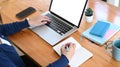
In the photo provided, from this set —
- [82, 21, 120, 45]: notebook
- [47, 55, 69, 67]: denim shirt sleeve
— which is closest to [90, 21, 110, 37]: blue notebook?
[82, 21, 120, 45]: notebook

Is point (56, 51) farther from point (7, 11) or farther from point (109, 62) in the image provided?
point (7, 11)

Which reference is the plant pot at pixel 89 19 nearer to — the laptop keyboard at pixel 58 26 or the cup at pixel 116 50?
the laptop keyboard at pixel 58 26

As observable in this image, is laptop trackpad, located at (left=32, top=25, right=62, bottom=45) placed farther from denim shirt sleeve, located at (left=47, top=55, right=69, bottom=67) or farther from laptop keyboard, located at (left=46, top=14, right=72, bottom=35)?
denim shirt sleeve, located at (left=47, top=55, right=69, bottom=67)

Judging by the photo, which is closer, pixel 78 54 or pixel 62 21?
pixel 78 54

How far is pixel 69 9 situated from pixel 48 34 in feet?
0.73

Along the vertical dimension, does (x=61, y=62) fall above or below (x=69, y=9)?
below

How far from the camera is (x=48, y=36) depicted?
146 cm

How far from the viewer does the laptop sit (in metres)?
1.43

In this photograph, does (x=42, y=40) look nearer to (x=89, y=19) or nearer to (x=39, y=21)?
(x=39, y=21)

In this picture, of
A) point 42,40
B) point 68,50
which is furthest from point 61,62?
point 42,40

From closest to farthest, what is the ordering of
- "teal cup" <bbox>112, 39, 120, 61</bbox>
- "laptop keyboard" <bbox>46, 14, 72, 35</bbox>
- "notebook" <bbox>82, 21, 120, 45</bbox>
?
1. "teal cup" <bbox>112, 39, 120, 61</bbox>
2. "notebook" <bbox>82, 21, 120, 45</bbox>
3. "laptop keyboard" <bbox>46, 14, 72, 35</bbox>

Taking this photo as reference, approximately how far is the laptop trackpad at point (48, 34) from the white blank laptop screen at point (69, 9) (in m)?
0.14

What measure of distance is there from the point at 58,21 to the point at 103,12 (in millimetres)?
332

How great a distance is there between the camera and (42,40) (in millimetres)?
1449
